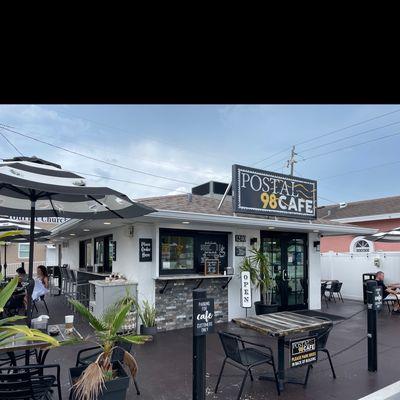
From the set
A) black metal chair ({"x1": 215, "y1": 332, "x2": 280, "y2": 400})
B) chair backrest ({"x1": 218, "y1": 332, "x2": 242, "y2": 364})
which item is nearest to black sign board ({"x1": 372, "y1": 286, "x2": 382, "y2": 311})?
black metal chair ({"x1": 215, "y1": 332, "x2": 280, "y2": 400})

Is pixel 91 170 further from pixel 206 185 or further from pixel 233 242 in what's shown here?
pixel 233 242

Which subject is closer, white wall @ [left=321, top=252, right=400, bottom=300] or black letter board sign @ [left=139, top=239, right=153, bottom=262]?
black letter board sign @ [left=139, top=239, right=153, bottom=262]

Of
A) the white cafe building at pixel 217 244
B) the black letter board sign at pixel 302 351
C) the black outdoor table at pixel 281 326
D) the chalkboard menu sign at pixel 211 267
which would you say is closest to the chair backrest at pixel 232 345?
the black outdoor table at pixel 281 326

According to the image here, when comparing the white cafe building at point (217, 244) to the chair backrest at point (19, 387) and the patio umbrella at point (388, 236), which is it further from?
the chair backrest at point (19, 387)

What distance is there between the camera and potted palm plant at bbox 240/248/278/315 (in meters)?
8.48

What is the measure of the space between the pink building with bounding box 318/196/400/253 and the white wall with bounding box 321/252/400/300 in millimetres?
3906

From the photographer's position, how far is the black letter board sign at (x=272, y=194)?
24.8 ft

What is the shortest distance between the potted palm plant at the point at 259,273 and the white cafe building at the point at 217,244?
0.22 meters

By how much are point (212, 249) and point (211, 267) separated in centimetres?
47

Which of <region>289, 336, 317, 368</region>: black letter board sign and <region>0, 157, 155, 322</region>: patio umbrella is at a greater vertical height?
<region>0, 157, 155, 322</region>: patio umbrella

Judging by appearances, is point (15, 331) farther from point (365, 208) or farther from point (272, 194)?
point (365, 208)

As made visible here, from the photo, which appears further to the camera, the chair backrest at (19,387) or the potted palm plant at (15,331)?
the chair backrest at (19,387)

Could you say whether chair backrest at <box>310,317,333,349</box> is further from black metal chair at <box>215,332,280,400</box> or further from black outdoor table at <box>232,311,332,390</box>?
black metal chair at <box>215,332,280,400</box>

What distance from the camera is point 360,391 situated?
14.2 ft
